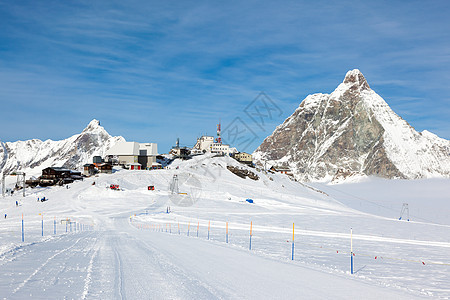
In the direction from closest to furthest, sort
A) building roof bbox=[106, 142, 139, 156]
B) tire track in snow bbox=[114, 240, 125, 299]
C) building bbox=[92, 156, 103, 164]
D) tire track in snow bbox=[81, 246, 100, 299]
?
tire track in snow bbox=[81, 246, 100, 299] < tire track in snow bbox=[114, 240, 125, 299] < building roof bbox=[106, 142, 139, 156] < building bbox=[92, 156, 103, 164]

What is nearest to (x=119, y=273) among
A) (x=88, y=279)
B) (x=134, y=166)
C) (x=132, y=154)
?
(x=88, y=279)

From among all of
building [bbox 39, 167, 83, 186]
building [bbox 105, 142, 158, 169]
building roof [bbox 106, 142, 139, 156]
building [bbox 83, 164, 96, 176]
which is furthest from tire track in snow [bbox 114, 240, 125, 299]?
building roof [bbox 106, 142, 139, 156]

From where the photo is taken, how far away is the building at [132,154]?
144m

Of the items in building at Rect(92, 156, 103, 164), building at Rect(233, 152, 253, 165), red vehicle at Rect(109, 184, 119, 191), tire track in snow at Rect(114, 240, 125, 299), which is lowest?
red vehicle at Rect(109, 184, 119, 191)

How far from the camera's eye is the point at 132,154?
473ft

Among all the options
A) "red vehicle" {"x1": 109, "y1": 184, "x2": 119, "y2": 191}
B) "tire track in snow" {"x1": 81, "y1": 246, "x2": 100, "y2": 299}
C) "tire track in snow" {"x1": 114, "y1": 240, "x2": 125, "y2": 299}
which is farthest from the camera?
"red vehicle" {"x1": 109, "y1": 184, "x2": 119, "y2": 191}

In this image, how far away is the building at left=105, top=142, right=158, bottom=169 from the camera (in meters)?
144

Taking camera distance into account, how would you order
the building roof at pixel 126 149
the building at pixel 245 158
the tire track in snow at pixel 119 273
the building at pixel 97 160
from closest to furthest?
1. the tire track in snow at pixel 119 273
2. the building roof at pixel 126 149
3. the building at pixel 97 160
4. the building at pixel 245 158

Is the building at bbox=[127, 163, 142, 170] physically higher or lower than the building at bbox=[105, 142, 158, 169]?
lower

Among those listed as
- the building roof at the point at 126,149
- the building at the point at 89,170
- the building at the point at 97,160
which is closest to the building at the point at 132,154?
the building roof at the point at 126,149

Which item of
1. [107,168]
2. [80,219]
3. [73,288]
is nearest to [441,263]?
[73,288]

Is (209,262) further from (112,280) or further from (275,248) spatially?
(275,248)

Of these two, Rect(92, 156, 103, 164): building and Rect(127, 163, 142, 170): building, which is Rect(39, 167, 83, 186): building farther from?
Rect(92, 156, 103, 164): building

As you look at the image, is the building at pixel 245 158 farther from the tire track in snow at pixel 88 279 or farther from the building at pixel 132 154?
the tire track in snow at pixel 88 279
